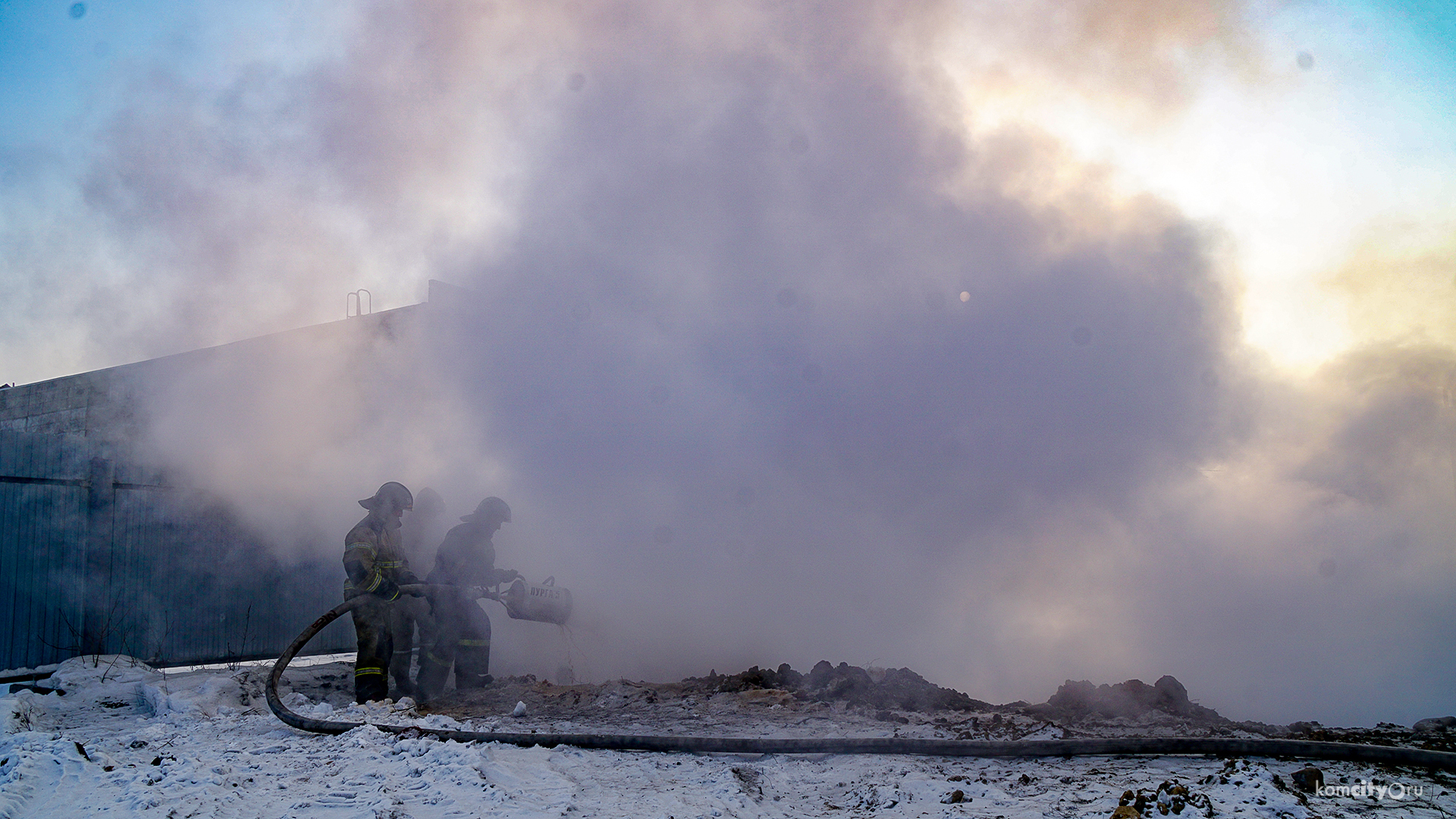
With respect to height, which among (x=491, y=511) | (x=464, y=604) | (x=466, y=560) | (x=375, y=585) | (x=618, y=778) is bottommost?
(x=618, y=778)

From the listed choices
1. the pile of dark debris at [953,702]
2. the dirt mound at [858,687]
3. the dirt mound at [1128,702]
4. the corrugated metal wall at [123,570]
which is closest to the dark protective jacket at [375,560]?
the pile of dark debris at [953,702]

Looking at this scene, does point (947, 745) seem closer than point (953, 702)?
Yes

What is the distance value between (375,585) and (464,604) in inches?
38.3

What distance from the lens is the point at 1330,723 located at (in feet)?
24.8

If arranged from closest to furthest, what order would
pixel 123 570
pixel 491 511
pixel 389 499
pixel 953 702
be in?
pixel 953 702 < pixel 389 499 < pixel 491 511 < pixel 123 570

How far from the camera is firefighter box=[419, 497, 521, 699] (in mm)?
7582

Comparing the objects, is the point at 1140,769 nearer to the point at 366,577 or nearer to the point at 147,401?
the point at 366,577

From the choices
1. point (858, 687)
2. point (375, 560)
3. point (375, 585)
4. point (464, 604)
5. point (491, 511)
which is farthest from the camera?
point (491, 511)

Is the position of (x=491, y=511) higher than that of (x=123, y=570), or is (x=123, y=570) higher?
(x=491, y=511)

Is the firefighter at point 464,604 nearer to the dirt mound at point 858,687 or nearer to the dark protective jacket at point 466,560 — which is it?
the dark protective jacket at point 466,560

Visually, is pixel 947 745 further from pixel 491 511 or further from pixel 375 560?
pixel 491 511

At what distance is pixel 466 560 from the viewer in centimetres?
803

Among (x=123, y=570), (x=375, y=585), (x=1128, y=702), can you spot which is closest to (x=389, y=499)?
(x=375, y=585)

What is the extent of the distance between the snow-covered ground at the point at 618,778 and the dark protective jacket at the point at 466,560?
8.02 ft
